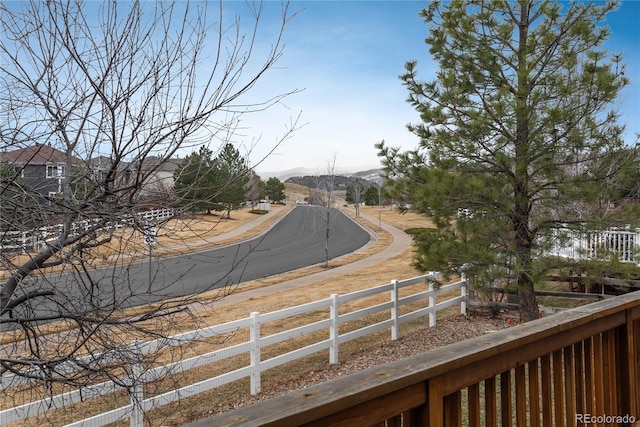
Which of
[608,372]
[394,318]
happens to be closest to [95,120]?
[608,372]

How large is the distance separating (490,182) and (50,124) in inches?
285

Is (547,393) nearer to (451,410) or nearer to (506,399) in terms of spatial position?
(506,399)

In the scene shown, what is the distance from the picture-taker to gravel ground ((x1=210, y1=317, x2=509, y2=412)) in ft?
22.0

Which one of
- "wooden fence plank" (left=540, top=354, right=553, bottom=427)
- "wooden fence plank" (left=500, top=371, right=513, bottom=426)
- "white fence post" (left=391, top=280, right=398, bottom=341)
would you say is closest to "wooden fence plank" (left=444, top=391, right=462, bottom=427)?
"wooden fence plank" (left=500, top=371, right=513, bottom=426)

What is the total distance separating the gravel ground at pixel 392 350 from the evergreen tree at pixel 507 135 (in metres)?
1.17

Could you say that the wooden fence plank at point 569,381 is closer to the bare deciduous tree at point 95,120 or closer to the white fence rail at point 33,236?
the bare deciduous tree at point 95,120

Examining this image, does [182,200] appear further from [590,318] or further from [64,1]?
[590,318]

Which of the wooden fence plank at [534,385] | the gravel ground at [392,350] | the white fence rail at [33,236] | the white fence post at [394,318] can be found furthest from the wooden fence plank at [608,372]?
the white fence post at [394,318]

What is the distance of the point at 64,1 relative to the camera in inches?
120

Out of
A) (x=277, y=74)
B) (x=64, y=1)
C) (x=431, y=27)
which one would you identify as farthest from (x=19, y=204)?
(x=431, y=27)

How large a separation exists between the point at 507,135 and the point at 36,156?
24.5ft

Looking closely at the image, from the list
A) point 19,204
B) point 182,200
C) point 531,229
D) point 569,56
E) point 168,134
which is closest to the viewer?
point 19,204

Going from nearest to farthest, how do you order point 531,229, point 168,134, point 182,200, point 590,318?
1. point 590,318
2. point 168,134
3. point 182,200
4. point 531,229

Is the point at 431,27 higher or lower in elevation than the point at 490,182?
higher
